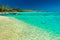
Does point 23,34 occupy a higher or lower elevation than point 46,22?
lower

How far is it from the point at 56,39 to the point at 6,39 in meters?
2.30

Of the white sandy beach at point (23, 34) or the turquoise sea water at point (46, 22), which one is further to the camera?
the turquoise sea water at point (46, 22)

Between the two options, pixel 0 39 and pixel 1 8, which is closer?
pixel 0 39

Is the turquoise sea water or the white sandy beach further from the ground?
the turquoise sea water

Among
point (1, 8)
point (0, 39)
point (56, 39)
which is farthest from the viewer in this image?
point (1, 8)

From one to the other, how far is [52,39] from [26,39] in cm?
123

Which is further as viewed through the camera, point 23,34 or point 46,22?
point 46,22

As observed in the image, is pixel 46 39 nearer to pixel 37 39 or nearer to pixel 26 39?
pixel 37 39

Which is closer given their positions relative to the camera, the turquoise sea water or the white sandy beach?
the white sandy beach

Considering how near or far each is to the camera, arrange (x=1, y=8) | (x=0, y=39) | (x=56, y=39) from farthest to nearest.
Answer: (x=1, y=8)
(x=56, y=39)
(x=0, y=39)

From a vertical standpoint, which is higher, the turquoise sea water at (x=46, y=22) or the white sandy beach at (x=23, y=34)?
the turquoise sea water at (x=46, y=22)

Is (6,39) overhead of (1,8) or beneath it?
beneath

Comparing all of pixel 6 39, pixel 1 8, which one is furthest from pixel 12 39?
pixel 1 8

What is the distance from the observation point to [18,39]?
7.20 metres
